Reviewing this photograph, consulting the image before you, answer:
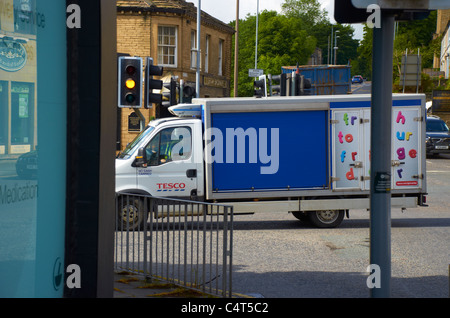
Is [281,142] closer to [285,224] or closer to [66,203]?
[285,224]

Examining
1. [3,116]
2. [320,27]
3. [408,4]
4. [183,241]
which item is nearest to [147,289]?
[183,241]

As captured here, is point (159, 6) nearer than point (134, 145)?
No

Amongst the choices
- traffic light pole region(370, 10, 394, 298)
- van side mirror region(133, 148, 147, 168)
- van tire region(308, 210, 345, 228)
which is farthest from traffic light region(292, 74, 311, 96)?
traffic light pole region(370, 10, 394, 298)

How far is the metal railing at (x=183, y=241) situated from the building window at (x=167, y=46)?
3052 cm

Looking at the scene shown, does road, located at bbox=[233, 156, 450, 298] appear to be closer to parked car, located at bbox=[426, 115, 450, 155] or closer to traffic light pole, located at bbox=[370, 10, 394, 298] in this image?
traffic light pole, located at bbox=[370, 10, 394, 298]

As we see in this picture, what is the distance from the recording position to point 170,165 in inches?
530

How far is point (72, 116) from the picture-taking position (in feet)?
15.8

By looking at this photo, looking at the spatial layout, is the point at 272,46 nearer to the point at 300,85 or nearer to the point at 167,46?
the point at 167,46

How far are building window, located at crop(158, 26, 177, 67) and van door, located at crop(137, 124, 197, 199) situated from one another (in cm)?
2525

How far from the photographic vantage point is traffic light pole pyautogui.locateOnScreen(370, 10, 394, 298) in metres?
4.45

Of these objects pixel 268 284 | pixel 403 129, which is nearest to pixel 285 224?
pixel 403 129

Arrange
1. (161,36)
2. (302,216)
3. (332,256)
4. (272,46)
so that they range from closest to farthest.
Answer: (332,256) → (302,216) → (161,36) → (272,46)

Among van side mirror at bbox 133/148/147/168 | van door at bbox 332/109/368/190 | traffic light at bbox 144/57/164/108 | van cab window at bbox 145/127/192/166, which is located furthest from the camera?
traffic light at bbox 144/57/164/108

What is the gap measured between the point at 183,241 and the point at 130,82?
5687 mm
